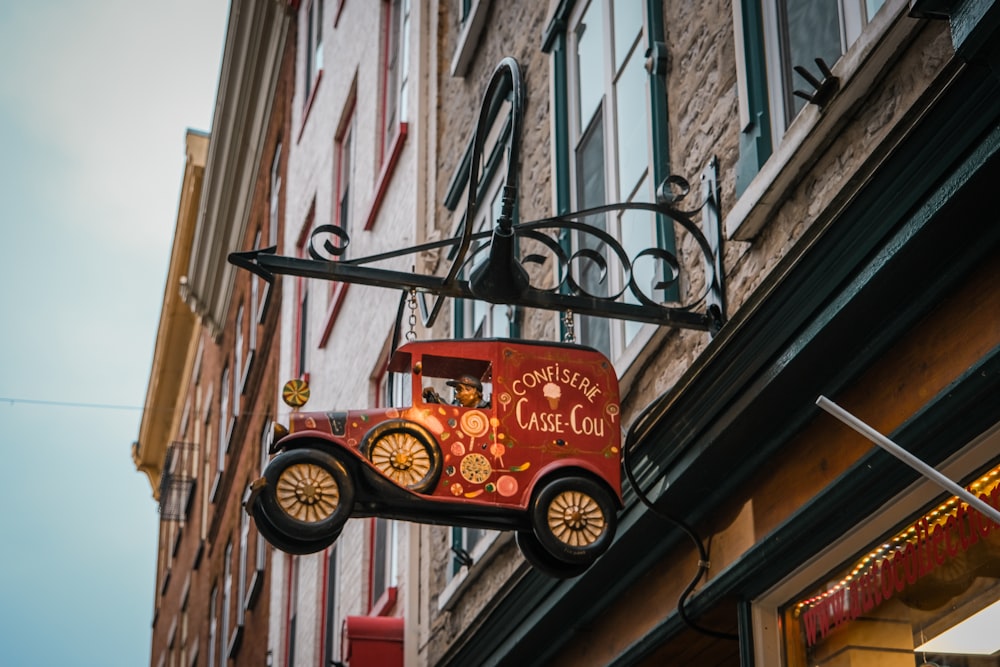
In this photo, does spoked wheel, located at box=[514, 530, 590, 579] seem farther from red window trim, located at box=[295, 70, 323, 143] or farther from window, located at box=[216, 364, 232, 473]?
window, located at box=[216, 364, 232, 473]

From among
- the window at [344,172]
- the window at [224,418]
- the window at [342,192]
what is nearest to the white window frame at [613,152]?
the window at [342,192]

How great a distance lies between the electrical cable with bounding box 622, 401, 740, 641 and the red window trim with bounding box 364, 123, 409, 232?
7294 mm

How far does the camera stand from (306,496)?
608 centimetres

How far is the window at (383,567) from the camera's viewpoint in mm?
12750

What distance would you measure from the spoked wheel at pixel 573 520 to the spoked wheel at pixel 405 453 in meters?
0.46

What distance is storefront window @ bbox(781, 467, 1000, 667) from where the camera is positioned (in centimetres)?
495

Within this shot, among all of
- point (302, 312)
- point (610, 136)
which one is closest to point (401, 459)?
point (610, 136)

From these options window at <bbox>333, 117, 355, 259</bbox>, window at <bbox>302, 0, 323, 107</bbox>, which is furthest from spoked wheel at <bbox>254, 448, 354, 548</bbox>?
window at <bbox>302, 0, 323, 107</bbox>

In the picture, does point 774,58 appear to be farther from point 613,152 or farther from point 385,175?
point 385,175

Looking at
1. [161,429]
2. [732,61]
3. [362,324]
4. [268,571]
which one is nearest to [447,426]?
[732,61]

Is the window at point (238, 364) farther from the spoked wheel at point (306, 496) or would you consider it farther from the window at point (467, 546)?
the spoked wheel at point (306, 496)

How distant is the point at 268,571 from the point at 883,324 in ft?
48.3

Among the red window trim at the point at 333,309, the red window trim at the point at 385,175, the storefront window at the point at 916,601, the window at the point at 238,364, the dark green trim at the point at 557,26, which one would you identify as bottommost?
the storefront window at the point at 916,601

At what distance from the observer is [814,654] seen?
5.96 metres
